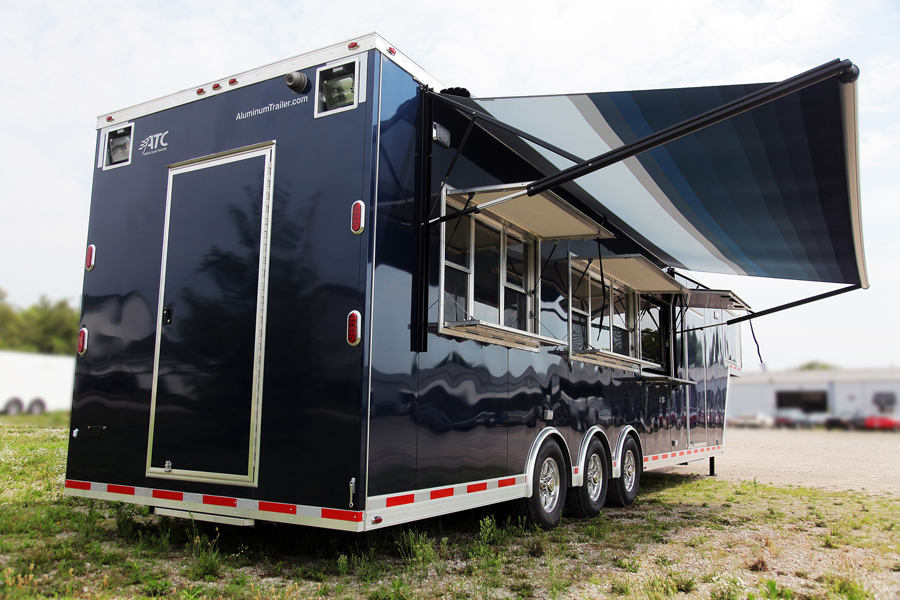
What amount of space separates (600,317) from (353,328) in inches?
175

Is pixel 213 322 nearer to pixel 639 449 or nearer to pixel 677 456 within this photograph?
pixel 639 449

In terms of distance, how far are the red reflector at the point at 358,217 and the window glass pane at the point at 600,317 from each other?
4039 millimetres

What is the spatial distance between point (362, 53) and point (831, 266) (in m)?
6.41

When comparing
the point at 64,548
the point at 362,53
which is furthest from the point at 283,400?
the point at 362,53

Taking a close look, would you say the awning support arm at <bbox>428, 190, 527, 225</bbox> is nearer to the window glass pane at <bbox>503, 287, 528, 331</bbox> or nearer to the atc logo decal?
the window glass pane at <bbox>503, 287, 528, 331</bbox>

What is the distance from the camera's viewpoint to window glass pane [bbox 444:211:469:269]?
199 inches

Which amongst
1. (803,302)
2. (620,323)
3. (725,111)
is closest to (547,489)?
(620,323)

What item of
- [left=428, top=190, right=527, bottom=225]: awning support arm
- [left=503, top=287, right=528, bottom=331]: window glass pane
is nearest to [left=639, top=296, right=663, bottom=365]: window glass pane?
[left=503, top=287, right=528, bottom=331]: window glass pane

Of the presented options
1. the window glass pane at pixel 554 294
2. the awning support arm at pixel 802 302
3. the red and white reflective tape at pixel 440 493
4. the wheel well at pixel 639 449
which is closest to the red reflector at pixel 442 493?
the red and white reflective tape at pixel 440 493

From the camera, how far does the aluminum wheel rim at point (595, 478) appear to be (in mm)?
7328

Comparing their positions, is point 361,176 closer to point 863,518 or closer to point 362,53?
point 362,53

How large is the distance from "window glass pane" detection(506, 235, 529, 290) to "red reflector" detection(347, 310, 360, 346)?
2056 millimetres

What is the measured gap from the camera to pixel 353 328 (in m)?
4.16

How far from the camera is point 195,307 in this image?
4820 mm
